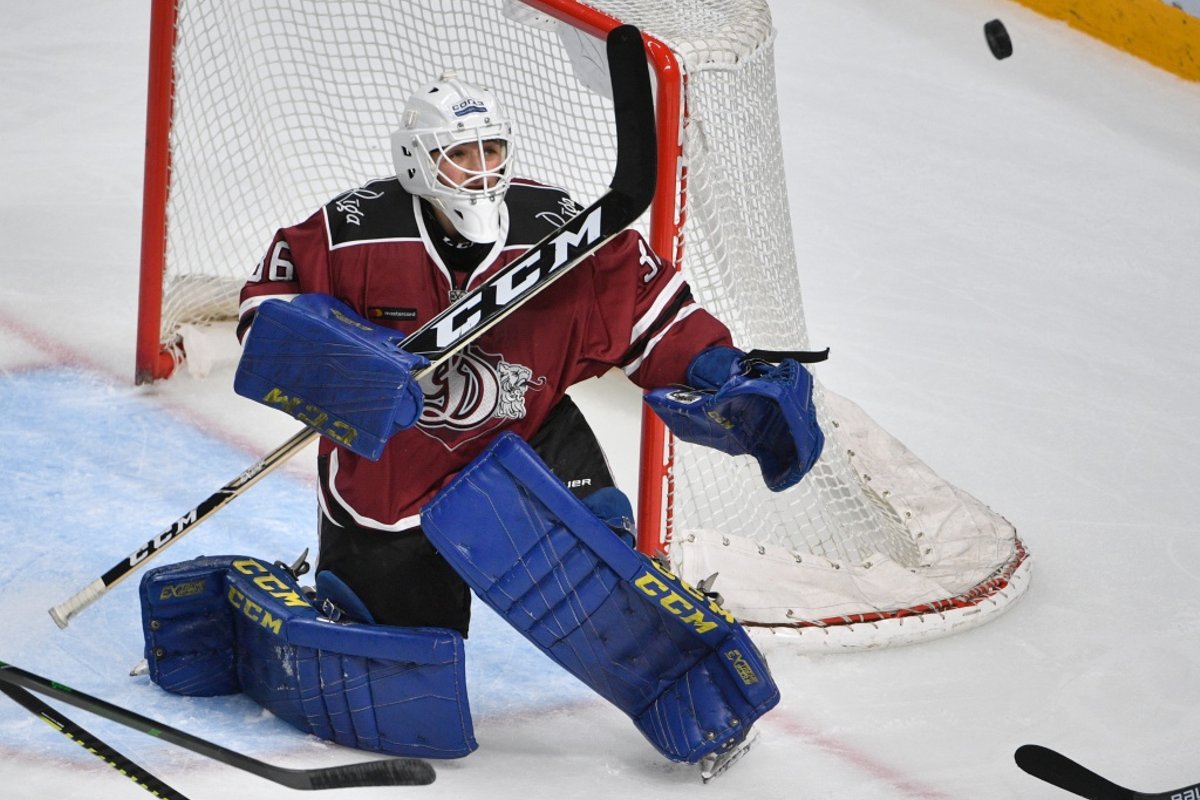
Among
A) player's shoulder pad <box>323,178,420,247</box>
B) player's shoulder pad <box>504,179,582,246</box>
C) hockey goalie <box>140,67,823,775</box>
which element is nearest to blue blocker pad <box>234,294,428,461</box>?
hockey goalie <box>140,67,823,775</box>

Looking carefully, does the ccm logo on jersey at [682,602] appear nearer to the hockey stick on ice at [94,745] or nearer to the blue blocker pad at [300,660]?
the blue blocker pad at [300,660]

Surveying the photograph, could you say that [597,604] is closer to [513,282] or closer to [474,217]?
[513,282]

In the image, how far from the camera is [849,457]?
359 centimetres

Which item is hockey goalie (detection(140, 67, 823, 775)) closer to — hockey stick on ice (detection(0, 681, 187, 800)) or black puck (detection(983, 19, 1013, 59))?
hockey stick on ice (detection(0, 681, 187, 800))

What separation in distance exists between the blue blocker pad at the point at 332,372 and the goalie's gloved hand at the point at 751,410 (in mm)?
421

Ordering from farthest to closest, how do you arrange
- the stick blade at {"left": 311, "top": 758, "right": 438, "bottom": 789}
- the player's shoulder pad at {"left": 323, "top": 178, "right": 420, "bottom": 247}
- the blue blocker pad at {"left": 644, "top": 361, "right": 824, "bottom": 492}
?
1. the player's shoulder pad at {"left": 323, "top": 178, "right": 420, "bottom": 247}
2. the blue blocker pad at {"left": 644, "top": 361, "right": 824, "bottom": 492}
3. the stick blade at {"left": 311, "top": 758, "right": 438, "bottom": 789}

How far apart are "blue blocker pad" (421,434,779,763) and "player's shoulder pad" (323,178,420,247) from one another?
37cm

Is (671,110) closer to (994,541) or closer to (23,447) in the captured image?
(994,541)

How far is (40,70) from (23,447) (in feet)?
7.28

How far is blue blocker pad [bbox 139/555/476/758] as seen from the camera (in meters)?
Result: 2.53

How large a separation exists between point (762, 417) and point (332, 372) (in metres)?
0.63

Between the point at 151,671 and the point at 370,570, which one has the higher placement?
the point at 370,570

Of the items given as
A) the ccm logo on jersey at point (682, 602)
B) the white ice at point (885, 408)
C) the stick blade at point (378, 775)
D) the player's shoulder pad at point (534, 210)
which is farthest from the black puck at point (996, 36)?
the stick blade at point (378, 775)

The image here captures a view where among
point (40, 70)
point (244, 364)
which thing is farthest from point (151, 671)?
point (40, 70)
